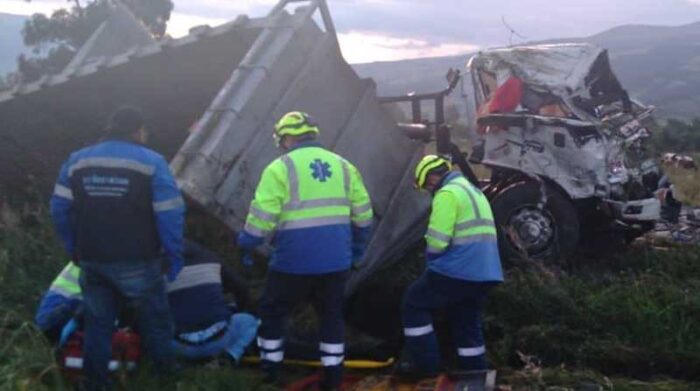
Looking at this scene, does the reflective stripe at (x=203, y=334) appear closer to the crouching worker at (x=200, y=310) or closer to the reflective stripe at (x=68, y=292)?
the crouching worker at (x=200, y=310)

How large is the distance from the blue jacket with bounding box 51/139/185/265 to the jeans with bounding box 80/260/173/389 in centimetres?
7

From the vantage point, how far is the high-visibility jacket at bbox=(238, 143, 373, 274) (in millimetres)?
5395

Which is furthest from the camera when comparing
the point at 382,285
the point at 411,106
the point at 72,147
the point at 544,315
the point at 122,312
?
the point at 411,106

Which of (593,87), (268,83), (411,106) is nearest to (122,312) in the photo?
(268,83)

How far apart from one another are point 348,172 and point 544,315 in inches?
77.4

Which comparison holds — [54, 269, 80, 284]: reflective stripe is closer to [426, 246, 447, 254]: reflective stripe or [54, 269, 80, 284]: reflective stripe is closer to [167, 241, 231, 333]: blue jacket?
[167, 241, 231, 333]: blue jacket

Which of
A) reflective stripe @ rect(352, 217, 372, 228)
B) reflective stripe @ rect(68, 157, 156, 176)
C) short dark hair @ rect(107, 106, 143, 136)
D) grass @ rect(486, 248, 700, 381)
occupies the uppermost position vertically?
short dark hair @ rect(107, 106, 143, 136)

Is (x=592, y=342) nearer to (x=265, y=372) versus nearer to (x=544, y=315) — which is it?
(x=544, y=315)

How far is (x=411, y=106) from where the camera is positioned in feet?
28.1

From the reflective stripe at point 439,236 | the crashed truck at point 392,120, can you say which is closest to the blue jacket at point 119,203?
the reflective stripe at point 439,236

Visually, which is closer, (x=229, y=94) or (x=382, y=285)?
(x=229, y=94)

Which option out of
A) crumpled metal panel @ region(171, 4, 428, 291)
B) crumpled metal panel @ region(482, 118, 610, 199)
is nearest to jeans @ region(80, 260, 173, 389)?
crumpled metal panel @ region(171, 4, 428, 291)

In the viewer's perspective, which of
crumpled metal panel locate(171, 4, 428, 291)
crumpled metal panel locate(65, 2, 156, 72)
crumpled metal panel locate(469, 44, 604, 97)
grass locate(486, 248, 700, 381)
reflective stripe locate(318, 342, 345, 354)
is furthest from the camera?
crumpled metal panel locate(65, 2, 156, 72)

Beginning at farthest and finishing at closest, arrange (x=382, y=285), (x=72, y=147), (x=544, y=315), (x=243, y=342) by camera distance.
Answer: (x=72, y=147)
(x=382, y=285)
(x=544, y=315)
(x=243, y=342)
